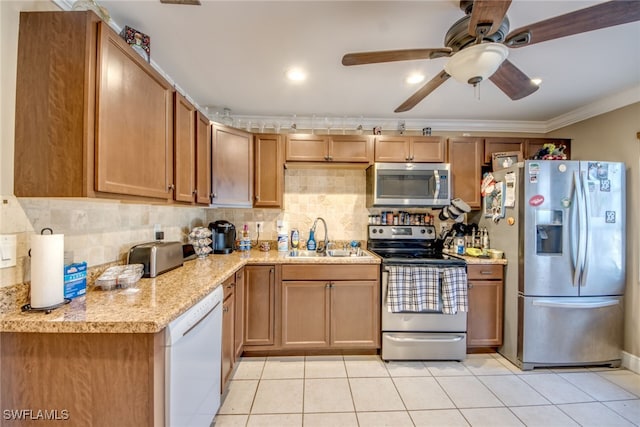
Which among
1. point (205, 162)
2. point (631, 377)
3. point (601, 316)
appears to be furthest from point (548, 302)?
point (205, 162)

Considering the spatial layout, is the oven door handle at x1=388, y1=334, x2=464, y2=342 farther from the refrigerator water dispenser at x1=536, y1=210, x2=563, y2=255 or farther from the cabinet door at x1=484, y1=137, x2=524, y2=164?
the cabinet door at x1=484, y1=137, x2=524, y2=164

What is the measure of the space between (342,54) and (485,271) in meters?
2.23

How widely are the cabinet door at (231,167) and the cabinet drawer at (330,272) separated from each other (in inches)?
32.5

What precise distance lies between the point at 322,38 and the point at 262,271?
1.84 metres

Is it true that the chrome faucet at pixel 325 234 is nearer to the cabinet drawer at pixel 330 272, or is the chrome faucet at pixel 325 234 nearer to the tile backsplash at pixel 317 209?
the tile backsplash at pixel 317 209

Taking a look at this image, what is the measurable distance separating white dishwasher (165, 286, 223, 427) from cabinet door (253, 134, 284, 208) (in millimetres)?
1270

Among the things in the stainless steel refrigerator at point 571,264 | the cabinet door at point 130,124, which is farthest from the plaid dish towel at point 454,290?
the cabinet door at point 130,124

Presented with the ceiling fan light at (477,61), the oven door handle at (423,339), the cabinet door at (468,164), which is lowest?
the oven door handle at (423,339)

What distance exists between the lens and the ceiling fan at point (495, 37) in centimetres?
99

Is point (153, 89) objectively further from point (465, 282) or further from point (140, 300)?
point (465, 282)

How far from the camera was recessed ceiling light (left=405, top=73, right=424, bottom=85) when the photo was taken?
2037 mm

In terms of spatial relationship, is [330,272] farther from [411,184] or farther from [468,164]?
[468,164]

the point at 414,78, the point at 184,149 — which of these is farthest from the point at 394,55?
the point at 184,149

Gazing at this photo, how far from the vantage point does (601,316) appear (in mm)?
2209
